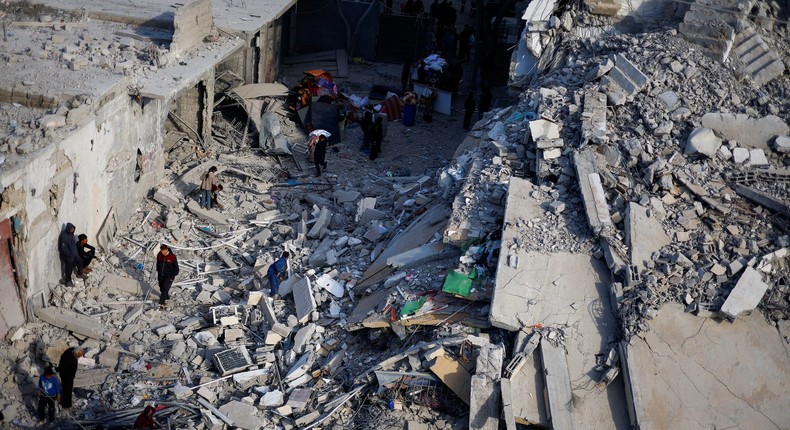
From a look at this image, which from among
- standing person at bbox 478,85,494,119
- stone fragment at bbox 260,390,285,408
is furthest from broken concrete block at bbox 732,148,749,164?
stone fragment at bbox 260,390,285,408

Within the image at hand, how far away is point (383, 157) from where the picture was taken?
18516mm

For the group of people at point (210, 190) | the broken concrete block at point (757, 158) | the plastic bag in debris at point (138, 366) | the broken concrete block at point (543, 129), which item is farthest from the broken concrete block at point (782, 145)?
the plastic bag in debris at point (138, 366)

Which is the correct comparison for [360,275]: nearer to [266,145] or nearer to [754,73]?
[266,145]

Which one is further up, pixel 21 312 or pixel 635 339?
pixel 635 339

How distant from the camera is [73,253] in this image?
12008mm

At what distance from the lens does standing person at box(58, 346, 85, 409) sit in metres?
10.2

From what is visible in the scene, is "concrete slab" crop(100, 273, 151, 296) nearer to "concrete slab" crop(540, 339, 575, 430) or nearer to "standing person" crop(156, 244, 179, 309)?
"standing person" crop(156, 244, 179, 309)

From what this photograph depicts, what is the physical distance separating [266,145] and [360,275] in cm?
545

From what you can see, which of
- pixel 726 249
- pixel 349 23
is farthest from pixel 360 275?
pixel 349 23

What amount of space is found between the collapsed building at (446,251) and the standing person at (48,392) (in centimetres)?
34

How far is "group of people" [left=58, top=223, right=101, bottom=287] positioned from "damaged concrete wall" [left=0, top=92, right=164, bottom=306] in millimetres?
100

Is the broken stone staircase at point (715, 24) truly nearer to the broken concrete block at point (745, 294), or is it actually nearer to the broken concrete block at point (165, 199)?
the broken concrete block at point (745, 294)

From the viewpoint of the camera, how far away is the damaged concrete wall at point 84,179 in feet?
36.2

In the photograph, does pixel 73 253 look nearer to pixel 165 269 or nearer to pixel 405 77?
pixel 165 269
